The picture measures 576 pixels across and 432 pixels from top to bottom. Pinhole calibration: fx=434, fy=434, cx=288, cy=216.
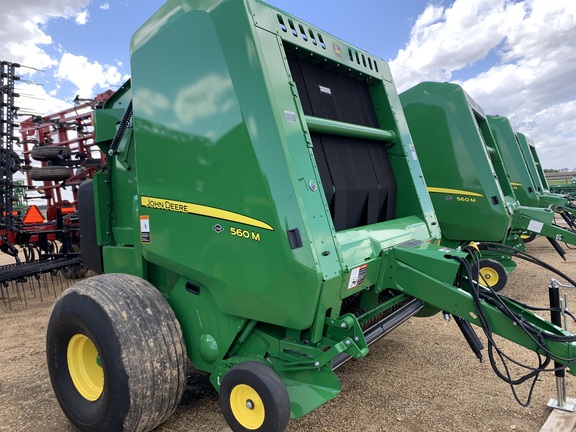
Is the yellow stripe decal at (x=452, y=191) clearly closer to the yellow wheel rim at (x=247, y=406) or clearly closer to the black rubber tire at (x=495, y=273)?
the black rubber tire at (x=495, y=273)

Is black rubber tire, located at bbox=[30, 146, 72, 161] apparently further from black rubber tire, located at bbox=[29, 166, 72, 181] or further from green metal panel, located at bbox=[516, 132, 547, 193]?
green metal panel, located at bbox=[516, 132, 547, 193]

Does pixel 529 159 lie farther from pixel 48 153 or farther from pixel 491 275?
pixel 48 153

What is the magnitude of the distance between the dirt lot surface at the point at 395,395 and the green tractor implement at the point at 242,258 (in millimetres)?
493

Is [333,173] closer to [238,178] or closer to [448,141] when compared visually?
[238,178]

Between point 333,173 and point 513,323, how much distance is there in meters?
1.32

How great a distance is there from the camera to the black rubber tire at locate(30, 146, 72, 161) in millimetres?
7340

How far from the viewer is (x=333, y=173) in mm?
2789

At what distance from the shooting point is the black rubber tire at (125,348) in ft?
7.41

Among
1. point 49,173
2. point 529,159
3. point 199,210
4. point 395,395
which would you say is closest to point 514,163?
point 529,159

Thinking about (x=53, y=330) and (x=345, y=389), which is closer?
(x=53, y=330)

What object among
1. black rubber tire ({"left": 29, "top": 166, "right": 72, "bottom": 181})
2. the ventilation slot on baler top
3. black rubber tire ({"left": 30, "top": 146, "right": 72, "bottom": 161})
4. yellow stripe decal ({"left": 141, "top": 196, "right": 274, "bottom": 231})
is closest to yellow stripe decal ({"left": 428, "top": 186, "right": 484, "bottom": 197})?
the ventilation slot on baler top

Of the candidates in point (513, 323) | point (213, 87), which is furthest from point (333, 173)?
point (513, 323)

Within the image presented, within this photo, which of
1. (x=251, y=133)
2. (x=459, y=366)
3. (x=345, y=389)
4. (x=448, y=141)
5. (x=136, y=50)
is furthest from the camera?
(x=448, y=141)

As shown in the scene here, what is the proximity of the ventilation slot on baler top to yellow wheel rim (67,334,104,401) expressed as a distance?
172cm
